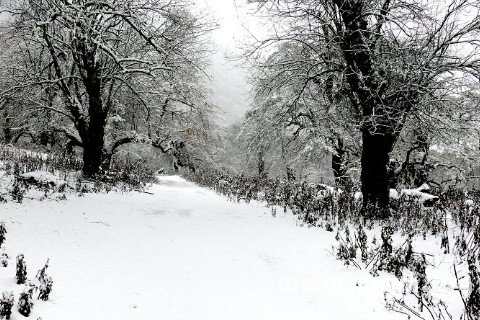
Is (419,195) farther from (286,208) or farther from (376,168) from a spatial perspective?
(286,208)

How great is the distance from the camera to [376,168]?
303 inches

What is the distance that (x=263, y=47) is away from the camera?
7.72m

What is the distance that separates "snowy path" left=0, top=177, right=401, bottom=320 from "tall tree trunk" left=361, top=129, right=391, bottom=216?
2.13 meters

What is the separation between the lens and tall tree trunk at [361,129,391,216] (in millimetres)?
7660

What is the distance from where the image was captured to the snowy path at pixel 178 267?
10.2 ft

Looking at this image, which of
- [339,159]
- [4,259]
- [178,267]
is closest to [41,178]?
[4,259]

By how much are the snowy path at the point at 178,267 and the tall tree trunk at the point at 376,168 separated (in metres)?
2.13

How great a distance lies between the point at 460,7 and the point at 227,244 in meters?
5.93

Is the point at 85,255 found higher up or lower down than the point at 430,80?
lower down

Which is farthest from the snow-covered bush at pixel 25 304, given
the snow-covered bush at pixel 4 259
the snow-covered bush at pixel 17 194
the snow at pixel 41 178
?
the snow at pixel 41 178

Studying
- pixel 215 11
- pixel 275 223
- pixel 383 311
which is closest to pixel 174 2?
pixel 215 11

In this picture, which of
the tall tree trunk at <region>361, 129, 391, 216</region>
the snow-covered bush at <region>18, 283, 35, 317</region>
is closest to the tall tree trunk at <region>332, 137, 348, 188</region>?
the tall tree trunk at <region>361, 129, 391, 216</region>

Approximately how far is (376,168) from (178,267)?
5.20 meters

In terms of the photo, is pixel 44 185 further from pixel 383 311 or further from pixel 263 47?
pixel 383 311
